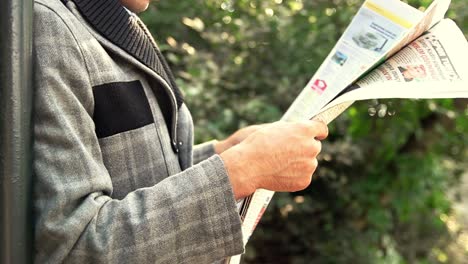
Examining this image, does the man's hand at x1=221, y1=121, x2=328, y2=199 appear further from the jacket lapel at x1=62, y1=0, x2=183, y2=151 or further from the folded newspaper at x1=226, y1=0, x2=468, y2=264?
the jacket lapel at x1=62, y1=0, x2=183, y2=151

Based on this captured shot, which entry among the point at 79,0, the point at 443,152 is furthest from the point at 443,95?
the point at 443,152

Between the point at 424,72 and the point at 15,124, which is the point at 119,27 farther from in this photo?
the point at 424,72

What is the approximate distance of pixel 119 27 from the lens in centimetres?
126

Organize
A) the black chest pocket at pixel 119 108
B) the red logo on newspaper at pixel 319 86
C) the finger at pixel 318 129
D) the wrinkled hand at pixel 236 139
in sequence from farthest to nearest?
the wrinkled hand at pixel 236 139 < the red logo on newspaper at pixel 319 86 < the finger at pixel 318 129 < the black chest pocket at pixel 119 108

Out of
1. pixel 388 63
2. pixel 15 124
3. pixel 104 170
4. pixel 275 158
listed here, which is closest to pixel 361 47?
pixel 388 63

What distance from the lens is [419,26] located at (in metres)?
1.30

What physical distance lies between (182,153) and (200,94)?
1.55 meters

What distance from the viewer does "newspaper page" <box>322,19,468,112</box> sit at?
4.03 feet

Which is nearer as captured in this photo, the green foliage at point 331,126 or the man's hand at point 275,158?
the man's hand at point 275,158

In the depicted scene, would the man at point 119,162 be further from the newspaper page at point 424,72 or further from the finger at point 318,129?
the newspaper page at point 424,72

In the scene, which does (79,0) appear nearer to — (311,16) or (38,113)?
(38,113)

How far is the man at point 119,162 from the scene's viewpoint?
107 centimetres

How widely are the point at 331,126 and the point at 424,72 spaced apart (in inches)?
75.1

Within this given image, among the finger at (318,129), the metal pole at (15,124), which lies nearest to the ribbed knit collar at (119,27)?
the metal pole at (15,124)
